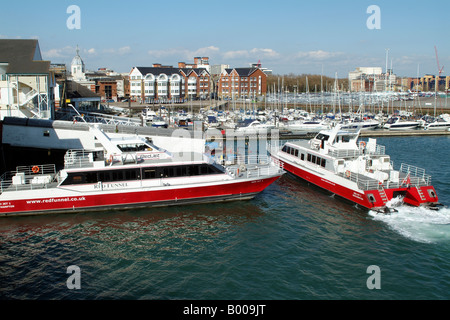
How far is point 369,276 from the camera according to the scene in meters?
16.3

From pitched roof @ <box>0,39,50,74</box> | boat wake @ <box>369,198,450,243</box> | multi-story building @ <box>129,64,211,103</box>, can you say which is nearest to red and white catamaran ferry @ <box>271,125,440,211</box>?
boat wake @ <box>369,198,450,243</box>

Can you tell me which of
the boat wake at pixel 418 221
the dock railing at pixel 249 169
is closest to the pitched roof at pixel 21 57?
the dock railing at pixel 249 169

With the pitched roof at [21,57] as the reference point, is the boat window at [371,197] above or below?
below

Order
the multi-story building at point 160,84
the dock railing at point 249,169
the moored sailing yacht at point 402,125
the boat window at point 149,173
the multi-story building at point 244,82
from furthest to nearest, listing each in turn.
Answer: the multi-story building at point 244,82, the multi-story building at point 160,84, the moored sailing yacht at point 402,125, the dock railing at point 249,169, the boat window at point 149,173

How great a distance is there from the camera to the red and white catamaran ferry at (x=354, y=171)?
23922 mm

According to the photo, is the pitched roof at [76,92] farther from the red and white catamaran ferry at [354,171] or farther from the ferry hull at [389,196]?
the ferry hull at [389,196]

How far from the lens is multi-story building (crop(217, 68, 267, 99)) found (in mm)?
117875

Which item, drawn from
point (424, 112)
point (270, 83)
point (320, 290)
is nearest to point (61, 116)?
point (320, 290)

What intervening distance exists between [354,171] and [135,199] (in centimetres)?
1573

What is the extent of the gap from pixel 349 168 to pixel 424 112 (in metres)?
80.1

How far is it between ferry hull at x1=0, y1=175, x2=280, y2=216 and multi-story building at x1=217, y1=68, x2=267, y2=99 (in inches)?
3697

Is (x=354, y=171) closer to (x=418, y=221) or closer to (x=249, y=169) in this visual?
(x=418, y=221)

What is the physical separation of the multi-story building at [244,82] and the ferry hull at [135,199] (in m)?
93.9
